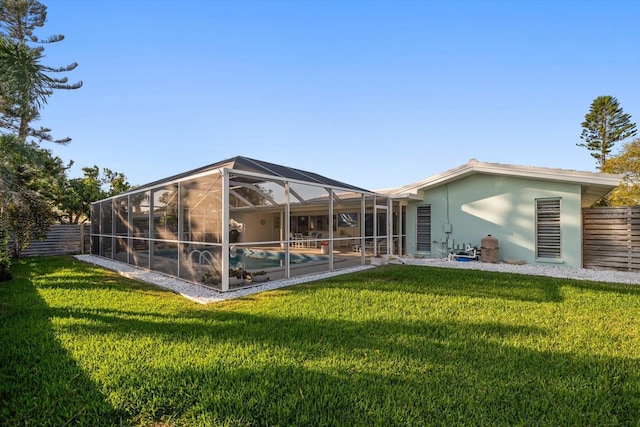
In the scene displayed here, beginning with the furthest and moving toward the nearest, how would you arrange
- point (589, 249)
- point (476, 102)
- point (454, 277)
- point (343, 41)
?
point (476, 102), point (343, 41), point (589, 249), point (454, 277)

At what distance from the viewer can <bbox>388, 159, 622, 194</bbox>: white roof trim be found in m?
9.20

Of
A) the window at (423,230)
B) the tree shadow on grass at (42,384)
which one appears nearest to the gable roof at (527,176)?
the window at (423,230)

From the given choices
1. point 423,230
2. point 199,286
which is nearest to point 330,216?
point 199,286

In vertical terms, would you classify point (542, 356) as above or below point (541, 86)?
below

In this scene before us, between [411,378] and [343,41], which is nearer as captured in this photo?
[411,378]

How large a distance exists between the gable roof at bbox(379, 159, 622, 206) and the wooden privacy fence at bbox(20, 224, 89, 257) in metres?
16.2

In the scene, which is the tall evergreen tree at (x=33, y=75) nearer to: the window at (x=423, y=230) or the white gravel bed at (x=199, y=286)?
the white gravel bed at (x=199, y=286)

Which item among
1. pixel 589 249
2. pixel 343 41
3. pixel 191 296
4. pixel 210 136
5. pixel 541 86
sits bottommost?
pixel 191 296

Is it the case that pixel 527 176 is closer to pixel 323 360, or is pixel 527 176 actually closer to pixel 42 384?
pixel 323 360

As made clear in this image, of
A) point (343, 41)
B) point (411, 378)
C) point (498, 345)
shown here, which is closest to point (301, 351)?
point (411, 378)

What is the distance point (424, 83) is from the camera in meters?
12.6

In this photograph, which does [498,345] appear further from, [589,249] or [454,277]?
[589,249]

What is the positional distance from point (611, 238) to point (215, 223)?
11.9 meters

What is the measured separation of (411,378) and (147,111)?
14568mm
